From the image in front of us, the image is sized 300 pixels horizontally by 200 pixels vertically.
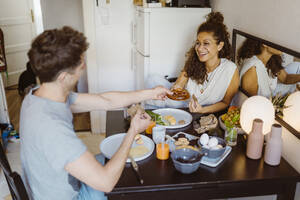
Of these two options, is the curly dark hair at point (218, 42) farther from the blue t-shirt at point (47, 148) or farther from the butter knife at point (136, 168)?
the blue t-shirt at point (47, 148)

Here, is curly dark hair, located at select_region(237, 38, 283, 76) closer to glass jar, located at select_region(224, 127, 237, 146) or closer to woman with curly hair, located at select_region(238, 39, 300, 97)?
woman with curly hair, located at select_region(238, 39, 300, 97)

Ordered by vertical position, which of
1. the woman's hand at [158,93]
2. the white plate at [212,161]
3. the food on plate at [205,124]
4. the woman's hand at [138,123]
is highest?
the woman's hand at [138,123]

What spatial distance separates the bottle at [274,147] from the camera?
1.45m

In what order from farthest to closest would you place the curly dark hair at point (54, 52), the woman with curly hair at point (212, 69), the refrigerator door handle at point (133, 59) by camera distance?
1. the refrigerator door handle at point (133, 59)
2. the woman with curly hair at point (212, 69)
3. the curly dark hair at point (54, 52)

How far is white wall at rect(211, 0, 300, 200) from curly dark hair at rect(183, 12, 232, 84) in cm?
15

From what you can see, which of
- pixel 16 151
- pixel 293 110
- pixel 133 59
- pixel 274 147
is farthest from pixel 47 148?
pixel 133 59

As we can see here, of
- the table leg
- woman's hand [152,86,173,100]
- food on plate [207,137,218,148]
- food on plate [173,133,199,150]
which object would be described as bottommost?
the table leg

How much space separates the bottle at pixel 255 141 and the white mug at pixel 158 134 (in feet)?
1.50

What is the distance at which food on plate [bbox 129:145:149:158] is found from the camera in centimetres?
156

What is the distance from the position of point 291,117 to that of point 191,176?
25.4 inches

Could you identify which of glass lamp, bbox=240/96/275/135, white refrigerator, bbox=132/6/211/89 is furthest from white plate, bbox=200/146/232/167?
white refrigerator, bbox=132/6/211/89

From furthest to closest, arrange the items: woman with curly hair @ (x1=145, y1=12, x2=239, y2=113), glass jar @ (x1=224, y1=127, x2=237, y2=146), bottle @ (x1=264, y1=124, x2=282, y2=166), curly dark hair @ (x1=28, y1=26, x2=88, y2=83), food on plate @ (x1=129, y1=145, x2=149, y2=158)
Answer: woman with curly hair @ (x1=145, y1=12, x2=239, y2=113) → glass jar @ (x1=224, y1=127, x2=237, y2=146) → food on plate @ (x1=129, y1=145, x2=149, y2=158) → bottle @ (x1=264, y1=124, x2=282, y2=166) → curly dark hair @ (x1=28, y1=26, x2=88, y2=83)

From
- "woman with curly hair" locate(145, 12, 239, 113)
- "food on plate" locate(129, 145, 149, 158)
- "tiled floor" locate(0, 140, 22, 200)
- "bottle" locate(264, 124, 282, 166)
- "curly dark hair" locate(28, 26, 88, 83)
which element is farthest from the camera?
"tiled floor" locate(0, 140, 22, 200)

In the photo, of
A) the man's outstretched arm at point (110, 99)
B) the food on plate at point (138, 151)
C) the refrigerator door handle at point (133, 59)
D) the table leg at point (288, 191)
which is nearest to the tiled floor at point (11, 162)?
the man's outstretched arm at point (110, 99)
